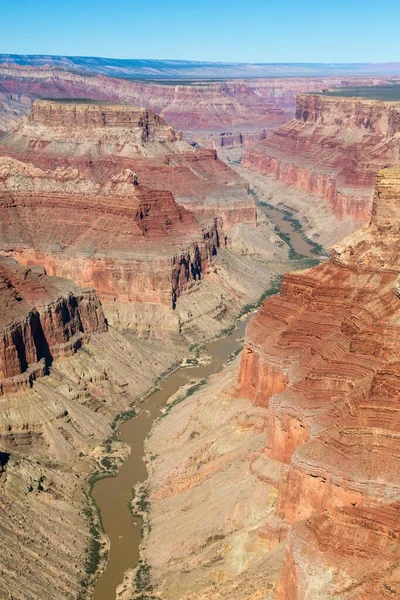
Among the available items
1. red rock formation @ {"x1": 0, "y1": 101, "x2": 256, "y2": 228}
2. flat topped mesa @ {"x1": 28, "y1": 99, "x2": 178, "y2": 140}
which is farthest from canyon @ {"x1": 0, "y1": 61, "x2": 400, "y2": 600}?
flat topped mesa @ {"x1": 28, "y1": 99, "x2": 178, "y2": 140}

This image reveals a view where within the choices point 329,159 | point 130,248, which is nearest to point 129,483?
point 130,248

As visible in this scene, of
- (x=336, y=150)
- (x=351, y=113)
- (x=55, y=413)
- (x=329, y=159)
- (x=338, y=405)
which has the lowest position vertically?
(x=55, y=413)

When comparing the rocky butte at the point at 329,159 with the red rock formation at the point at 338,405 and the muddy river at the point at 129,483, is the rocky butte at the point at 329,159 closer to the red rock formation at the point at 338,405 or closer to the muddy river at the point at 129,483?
the muddy river at the point at 129,483

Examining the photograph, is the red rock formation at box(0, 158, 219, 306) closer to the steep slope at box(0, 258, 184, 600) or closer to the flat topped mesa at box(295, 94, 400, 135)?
the steep slope at box(0, 258, 184, 600)

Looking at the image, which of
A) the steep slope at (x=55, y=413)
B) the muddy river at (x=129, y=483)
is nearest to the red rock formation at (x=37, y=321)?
the steep slope at (x=55, y=413)

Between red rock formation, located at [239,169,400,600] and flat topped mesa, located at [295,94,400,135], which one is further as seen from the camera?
flat topped mesa, located at [295,94,400,135]

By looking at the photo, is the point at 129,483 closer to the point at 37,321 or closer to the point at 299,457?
the point at 37,321
